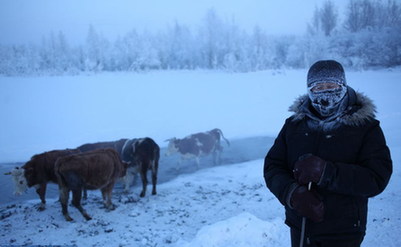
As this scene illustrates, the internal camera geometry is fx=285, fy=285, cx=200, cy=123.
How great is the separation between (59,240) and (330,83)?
458 centimetres

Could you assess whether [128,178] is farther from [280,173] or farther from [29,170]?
[280,173]

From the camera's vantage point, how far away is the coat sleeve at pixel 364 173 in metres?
1.61

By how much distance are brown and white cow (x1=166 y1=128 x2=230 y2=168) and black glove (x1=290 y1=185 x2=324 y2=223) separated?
7138 mm

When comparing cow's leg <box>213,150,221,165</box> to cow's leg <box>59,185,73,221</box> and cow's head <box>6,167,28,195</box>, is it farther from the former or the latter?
cow's head <box>6,167,28,195</box>

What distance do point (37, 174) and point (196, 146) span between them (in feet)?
14.6

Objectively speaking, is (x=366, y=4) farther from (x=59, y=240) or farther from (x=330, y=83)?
(x=59, y=240)

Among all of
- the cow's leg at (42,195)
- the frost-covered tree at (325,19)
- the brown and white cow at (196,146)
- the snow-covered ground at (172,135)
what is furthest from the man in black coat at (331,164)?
the frost-covered tree at (325,19)

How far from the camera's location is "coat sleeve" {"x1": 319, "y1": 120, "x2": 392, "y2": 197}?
5.28 ft

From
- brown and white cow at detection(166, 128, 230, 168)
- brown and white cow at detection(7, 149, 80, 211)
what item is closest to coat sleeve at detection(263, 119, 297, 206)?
brown and white cow at detection(7, 149, 80, 211)

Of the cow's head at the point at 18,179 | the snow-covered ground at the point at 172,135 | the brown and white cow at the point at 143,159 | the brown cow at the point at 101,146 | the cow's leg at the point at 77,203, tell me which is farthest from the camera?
the brown cow at the point at 101,146

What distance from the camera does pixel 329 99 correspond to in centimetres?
184

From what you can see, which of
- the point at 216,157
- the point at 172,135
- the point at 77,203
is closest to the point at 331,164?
the point at 77,203

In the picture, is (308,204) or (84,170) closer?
(308,204)

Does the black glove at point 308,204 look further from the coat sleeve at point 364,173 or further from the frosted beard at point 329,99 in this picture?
the frosted beard at point 329,99
